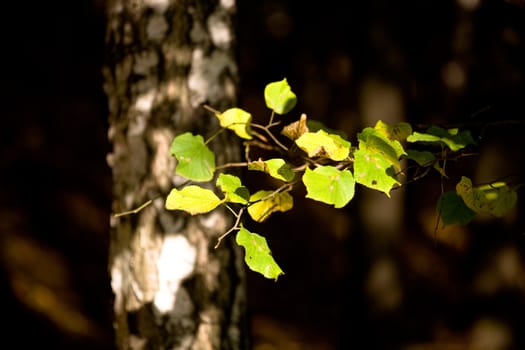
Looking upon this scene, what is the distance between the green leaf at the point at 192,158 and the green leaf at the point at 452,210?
52 centimetres

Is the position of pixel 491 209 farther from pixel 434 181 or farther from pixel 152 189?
pixel 434 181

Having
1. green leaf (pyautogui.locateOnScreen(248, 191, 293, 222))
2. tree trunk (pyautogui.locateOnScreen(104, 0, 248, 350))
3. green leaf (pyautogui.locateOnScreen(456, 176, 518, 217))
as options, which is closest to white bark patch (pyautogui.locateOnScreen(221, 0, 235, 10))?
tree trunk (pyautogui.locateOnScreen(104, 0, 248, 350))

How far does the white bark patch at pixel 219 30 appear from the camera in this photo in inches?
67.5

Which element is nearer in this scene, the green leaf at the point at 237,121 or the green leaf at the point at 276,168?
the green leaf at the point at 276,168

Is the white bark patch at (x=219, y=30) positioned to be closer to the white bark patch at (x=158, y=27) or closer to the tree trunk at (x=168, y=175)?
the tree trunk at (x=168, y=175)

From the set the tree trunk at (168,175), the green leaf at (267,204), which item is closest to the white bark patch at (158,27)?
the tree trunk at (168,175)

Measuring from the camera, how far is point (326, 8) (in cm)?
1028

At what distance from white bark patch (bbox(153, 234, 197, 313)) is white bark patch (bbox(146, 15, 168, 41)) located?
2.07 feet

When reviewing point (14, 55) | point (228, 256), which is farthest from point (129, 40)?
point (14, 55)

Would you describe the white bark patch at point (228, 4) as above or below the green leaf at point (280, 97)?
above

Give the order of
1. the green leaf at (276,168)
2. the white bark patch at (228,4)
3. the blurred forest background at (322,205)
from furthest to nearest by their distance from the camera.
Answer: the blurred forest background at (322,205) < the white bark patch at (228,4) < the green leaf at (276,168)

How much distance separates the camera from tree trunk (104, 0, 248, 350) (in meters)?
1.65

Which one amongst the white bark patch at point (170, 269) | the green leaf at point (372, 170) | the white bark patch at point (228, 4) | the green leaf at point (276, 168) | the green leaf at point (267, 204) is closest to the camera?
the green leaf at point (372, 170)

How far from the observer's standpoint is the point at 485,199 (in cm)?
107
